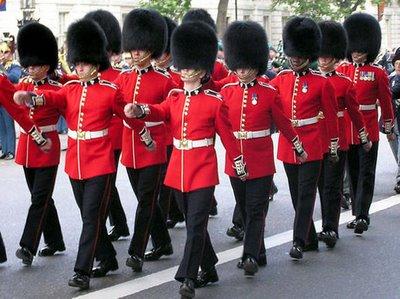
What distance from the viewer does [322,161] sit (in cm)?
779

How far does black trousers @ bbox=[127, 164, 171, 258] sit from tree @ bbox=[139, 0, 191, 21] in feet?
69.9

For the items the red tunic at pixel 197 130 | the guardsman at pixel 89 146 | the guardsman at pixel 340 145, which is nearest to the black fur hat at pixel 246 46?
the guardsman at pixel 340 145

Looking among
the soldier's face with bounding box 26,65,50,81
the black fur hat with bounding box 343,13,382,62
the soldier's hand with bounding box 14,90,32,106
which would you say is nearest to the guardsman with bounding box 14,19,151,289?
the soldier's hand with bounding box 14,90,32,106

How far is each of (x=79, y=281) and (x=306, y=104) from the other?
2114mm

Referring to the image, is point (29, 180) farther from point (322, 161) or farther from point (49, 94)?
point (322, 161)

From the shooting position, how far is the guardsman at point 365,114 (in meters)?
8.53

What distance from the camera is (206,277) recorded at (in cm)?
680

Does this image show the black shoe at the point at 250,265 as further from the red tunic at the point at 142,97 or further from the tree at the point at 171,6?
the tree at the point at 171,6

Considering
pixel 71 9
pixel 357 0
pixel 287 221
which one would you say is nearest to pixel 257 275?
pixel 287 221

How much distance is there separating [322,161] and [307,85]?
0.58m

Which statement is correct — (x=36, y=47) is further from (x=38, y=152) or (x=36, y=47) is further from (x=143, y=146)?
(x=143, y=146)

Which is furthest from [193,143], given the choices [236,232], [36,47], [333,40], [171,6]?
[171,6]

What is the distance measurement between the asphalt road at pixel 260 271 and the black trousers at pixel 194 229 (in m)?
0.26

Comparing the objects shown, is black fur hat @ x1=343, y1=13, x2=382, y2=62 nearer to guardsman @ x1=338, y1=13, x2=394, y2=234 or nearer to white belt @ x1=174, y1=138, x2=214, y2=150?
guardsman @ x1=338, y1=13, x2=394, y2=234
